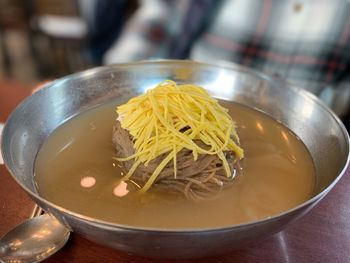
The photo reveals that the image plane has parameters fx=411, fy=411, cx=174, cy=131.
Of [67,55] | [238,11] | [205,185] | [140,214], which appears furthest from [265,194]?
[67,55]

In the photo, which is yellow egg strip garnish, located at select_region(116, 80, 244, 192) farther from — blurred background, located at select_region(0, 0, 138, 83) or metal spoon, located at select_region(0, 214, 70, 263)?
blurred background, located at select_region(0, 0, 138, 83)

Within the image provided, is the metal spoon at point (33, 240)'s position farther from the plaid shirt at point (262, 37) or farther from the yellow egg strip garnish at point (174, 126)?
the plaid shirt at point (262, 37)

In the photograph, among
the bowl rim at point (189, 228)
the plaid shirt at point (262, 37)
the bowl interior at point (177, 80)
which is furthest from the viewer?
the plaid shirt at point (262, 37)

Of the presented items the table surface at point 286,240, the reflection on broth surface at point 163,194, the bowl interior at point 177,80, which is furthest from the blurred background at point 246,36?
the table surface at point 286,240

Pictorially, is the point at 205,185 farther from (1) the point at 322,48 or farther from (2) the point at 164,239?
(1) the point at 322,48

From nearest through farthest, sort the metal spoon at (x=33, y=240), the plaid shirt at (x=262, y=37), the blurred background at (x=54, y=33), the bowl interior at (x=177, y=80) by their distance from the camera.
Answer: the metal spoon at (x=33, y=240) < the bowl interior at (x=177, y=80) < the plaid shirt at (x=262, y=37) < the blurred background at (x=54, y=33)

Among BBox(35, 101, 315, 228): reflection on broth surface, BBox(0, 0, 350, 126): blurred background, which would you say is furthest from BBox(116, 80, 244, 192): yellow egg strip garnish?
BBox(0, 0, 350, 126): blurred background
